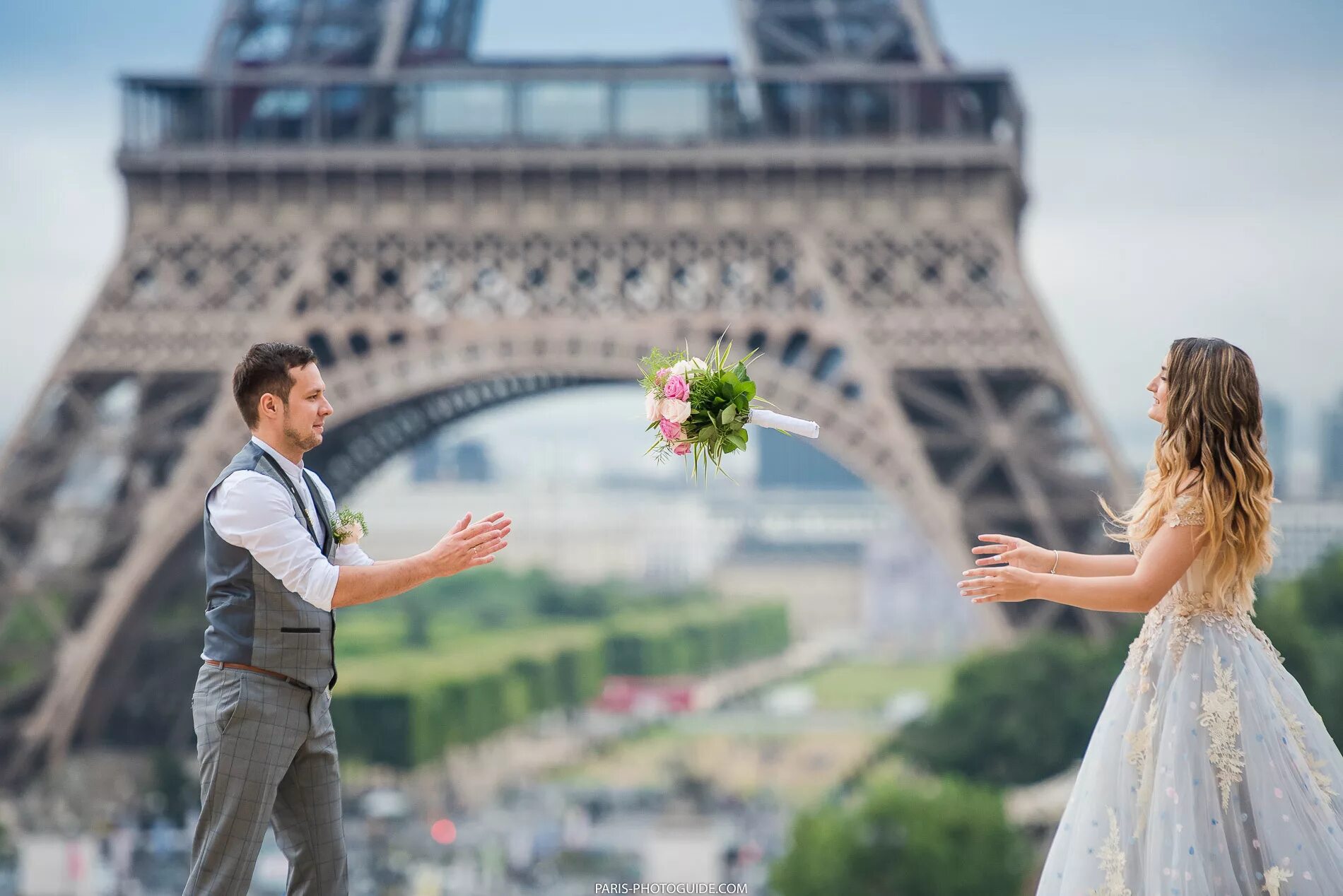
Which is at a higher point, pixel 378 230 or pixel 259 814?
pixel 378 230

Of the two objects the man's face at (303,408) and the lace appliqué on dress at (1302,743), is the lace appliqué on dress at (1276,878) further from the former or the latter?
the man's face at (303,408)

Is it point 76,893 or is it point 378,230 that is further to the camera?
point 76,893

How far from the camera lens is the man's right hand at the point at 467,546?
3875mm

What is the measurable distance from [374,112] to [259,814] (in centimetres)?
1510

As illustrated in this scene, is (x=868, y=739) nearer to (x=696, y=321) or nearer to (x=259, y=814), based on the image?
(x=696, y=321)

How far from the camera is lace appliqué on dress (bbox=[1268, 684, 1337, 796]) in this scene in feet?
13.5

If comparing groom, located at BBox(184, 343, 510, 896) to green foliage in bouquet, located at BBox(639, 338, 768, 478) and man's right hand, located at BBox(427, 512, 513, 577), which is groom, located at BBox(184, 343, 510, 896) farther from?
green foliage in bouquet, located at BBox(639, 338, 768, 478)

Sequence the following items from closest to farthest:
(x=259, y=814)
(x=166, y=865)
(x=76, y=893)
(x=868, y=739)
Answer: (x=259, y=814) → (x=76, y=893) → (x=166, y=865) → (x=868, y=739)

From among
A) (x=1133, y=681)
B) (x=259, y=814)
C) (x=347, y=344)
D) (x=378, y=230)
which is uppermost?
(x=378, y=230)

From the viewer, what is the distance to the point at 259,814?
398 centimetres

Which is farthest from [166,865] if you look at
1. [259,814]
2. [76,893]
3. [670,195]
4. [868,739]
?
[868,739]

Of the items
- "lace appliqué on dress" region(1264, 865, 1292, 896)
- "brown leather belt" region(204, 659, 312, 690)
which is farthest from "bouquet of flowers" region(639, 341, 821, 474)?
"lace appliqué on dress" region(1264, 865, 1292, 896)

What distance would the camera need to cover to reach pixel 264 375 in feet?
13.3

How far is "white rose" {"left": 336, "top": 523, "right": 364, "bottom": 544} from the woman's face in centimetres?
216
